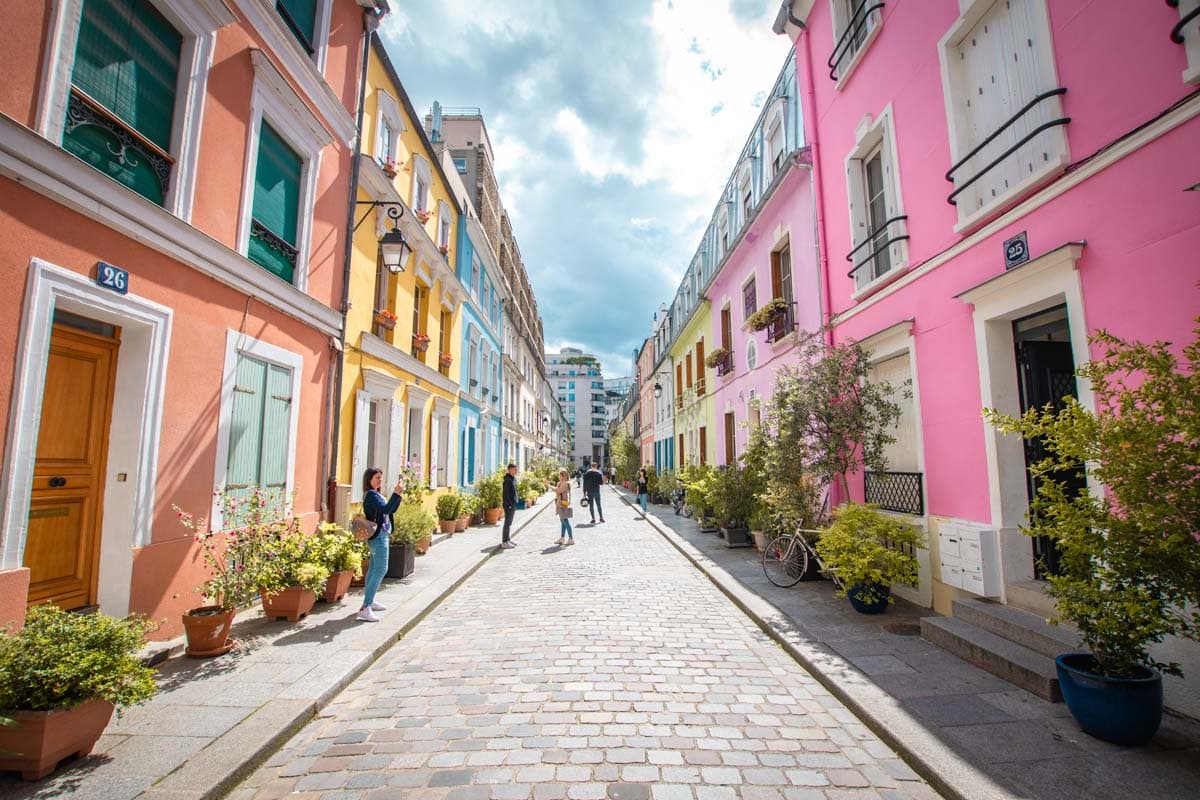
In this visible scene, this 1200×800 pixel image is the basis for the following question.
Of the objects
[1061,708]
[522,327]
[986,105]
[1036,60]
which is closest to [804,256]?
[986,105]

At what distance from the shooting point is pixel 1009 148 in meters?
5.18

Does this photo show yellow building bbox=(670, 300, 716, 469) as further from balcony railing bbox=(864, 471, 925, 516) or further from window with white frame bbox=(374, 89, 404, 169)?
window with white frame bbox=(374, 89, 404, 169)

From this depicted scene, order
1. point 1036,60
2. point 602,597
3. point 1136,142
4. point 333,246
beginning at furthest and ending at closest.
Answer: point 333,246
point 602,597
point 1036,60
point 1136,142

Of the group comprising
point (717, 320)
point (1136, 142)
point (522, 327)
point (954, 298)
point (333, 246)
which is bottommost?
point (954, 298)

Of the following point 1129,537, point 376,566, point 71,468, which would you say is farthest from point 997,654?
point 71,468

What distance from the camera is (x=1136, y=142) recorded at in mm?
3924

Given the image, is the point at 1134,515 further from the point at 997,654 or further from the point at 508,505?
the point at 508,505

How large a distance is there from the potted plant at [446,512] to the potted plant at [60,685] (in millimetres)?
9817

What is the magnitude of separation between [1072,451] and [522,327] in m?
27.3

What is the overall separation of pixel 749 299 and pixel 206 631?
39.8 feet

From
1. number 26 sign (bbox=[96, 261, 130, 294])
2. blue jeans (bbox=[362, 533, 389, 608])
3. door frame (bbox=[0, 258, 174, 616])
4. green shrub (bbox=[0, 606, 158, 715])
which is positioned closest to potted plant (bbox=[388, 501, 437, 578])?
blue jeans (bbox=[362, 533, 389, 608])

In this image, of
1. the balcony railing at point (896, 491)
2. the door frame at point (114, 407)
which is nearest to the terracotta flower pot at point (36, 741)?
the door frame at point (114, 407)

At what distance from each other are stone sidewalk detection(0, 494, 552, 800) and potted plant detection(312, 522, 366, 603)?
0.17 meters

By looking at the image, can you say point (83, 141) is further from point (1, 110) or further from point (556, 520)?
point (556, 520)
